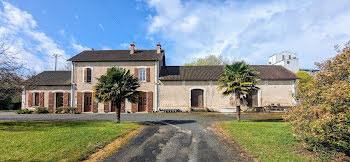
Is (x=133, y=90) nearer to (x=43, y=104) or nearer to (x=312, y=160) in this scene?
(x=312, y=160)

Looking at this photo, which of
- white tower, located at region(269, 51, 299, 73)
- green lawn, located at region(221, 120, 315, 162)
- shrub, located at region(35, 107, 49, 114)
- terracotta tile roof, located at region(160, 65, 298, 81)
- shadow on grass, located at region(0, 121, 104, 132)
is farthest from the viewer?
white tower, located at region(269, 51, 299, 73)

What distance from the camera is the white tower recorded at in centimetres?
3697

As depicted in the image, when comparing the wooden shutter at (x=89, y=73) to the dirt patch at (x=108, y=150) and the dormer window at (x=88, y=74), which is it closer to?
the dormer window at (x=88, y=74)

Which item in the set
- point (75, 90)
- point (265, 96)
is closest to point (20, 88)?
point (75, 90)

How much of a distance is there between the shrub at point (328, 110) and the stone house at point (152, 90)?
44.6 ft

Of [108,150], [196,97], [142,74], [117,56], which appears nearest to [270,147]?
[108,150]

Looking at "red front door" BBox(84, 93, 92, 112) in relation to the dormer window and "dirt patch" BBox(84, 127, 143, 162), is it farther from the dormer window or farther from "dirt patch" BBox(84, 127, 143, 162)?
"dirt patch" BBox(84, 127, 143, 162)

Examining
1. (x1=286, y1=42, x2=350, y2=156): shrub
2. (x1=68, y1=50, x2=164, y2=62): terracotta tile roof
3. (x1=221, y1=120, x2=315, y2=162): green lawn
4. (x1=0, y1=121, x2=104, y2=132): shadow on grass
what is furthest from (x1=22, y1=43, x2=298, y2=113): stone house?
(x1=286, y1=42, x2=350, y2=156): shrub

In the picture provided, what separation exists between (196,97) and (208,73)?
3386mm

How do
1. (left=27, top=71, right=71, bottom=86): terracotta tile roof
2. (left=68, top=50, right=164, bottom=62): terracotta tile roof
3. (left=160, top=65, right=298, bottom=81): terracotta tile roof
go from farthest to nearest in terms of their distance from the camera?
(left=27, top=71, right=71, bottom=86): terracotta tile roof, (left=68, top=50, right=164, bottom=62): terracotta tile roof, (left=160, top=65, right=298, bottom=81): terracotta tile roof

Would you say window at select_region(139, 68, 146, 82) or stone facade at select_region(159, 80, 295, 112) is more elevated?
window at select_region(139, 68, 146, 82)

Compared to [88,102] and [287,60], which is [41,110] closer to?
[88,102]

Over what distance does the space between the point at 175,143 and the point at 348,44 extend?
6668mm

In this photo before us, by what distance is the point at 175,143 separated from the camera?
6754 mm
